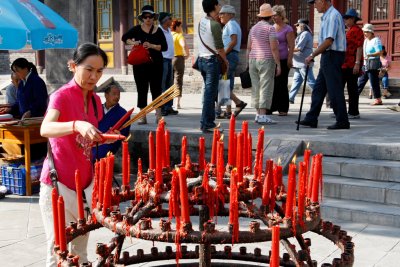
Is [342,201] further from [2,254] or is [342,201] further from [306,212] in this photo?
[306,212]

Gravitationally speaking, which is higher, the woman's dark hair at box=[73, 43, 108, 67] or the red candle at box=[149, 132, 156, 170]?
the woman's dark hair at box=[73, 43, 108, 67]

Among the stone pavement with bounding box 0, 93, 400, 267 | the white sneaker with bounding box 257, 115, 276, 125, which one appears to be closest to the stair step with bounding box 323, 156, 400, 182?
the stone pavement with bounding box 0, 93, 400, 267

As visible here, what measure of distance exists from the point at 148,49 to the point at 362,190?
4.03m

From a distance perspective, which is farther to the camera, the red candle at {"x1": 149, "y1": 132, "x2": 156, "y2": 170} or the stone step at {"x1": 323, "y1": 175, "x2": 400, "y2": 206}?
the stone step at {"x1": 323, "y1": 175, "x2": 400, "y2": 206}

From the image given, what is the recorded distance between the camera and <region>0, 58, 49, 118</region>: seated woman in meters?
7.63

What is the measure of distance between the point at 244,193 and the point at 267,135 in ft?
17.3

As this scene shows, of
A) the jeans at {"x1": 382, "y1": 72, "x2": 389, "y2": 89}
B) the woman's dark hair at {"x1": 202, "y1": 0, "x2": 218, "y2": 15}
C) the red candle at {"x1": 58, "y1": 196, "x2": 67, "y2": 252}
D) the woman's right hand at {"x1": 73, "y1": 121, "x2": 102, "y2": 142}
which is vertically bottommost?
the jeans at {"x1": 382, "y1": 72, "x2": 389, "y2": 89}

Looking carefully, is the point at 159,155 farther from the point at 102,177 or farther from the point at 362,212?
the point at 362,212

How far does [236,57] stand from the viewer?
10.1m

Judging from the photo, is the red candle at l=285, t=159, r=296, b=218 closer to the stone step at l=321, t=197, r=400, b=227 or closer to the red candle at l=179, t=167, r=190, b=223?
the red candle at l=179, t=167, r=190, b=223

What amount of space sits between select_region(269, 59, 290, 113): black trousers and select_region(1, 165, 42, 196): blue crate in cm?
427

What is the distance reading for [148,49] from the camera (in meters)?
8.91

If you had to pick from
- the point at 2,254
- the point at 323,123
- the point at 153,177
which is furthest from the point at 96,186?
the point at 323,123

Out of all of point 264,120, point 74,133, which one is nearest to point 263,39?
point 264,120
